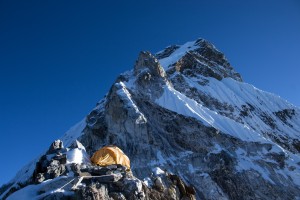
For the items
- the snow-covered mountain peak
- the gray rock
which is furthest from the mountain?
the snow-covered mountain peak

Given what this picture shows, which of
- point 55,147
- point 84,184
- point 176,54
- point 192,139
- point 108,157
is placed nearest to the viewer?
point 84,184

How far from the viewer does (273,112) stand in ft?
314

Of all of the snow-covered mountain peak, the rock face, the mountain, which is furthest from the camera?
the snow-covered mountain peak

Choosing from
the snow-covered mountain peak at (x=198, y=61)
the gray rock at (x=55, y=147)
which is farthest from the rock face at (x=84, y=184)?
the snow-covered mountain peak at (x=198, y=61)

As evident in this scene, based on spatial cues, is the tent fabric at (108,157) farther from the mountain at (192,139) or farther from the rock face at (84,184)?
the mountain at (192,139)

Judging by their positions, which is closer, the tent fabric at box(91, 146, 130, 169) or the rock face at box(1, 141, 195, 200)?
the rock face at box(1, 141, 195, 200)

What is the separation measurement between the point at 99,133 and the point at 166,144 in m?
12.2

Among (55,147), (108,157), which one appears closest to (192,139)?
(108,157)

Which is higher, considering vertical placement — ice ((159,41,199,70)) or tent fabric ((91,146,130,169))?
ice ((159,41,199,70))

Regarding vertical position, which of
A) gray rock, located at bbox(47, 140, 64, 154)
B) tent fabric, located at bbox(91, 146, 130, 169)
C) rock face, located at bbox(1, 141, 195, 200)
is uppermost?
gray rock, located at bbox(47, 140, 64, 154)

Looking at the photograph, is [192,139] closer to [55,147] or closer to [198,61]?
[55,147]

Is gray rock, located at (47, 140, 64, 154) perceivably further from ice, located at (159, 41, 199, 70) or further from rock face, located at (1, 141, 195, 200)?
ice, located at (159, 41, 199, 70)

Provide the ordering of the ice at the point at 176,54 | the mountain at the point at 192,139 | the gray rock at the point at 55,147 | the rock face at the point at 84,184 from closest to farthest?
1. the rock face at the point at 84,184
2. the gray rock at the point at 55,147
3. the mountain at the point at 192,139
4. the ice at the point at 176,54

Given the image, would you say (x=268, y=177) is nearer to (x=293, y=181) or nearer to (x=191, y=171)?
(x=293, y=181)
